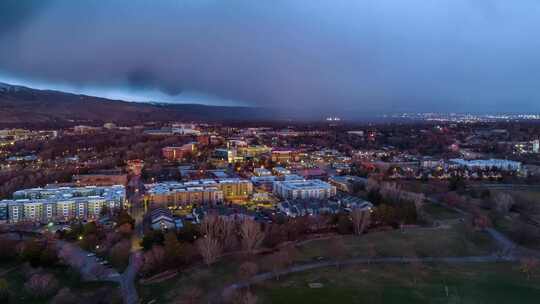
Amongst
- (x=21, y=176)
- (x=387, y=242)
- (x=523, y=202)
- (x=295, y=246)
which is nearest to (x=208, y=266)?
(x=295, y=246)

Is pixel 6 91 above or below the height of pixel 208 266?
above

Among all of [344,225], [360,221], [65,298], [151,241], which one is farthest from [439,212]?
[65,298]

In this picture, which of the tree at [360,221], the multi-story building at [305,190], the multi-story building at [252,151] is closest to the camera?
the tree at [360,221]

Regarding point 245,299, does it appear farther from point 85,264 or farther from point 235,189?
point 235,189

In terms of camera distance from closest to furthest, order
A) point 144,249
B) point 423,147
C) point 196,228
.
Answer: point 144,249, point 196,228, point 423,147

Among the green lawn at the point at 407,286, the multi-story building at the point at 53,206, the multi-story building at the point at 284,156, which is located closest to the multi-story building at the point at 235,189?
the multi-story building at the point at 53,206

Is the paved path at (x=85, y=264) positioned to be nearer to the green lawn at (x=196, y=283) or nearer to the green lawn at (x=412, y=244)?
the green lawn at (x=196, y=283)

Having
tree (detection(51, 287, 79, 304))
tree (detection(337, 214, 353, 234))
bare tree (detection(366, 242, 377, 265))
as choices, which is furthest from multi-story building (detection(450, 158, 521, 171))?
tree (detection(51, 287, 79, 304))

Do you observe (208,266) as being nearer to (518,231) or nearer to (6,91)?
(518,231)
